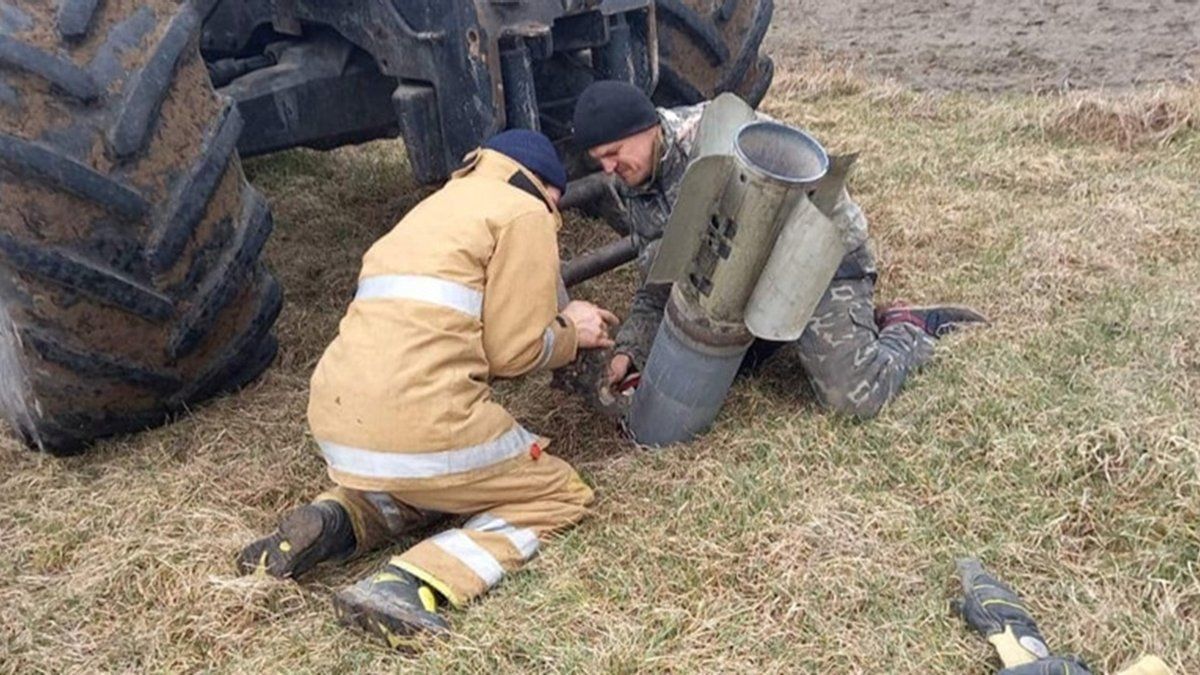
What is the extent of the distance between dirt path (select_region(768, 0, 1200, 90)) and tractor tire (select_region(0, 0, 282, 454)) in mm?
4684

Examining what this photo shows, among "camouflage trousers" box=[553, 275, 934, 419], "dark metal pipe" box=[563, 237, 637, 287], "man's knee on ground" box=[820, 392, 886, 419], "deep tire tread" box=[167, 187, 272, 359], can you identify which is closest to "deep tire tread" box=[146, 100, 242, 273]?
"deep tire tread" box=[167, 187, 272, 359]

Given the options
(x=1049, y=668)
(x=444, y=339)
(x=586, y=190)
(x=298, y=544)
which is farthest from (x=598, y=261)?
(x=1049, y=668)

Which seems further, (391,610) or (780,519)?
(780,519)

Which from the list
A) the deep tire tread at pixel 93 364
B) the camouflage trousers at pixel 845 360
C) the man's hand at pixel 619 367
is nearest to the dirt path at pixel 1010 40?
the camouflage trousers at pixel 845 360

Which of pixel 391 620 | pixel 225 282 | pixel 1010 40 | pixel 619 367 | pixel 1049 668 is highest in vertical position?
pixel 1049 668

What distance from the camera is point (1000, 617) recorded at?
198 centimetres

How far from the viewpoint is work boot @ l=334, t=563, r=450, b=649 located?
215cm

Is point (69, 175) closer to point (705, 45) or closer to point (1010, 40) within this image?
point (705, 45)

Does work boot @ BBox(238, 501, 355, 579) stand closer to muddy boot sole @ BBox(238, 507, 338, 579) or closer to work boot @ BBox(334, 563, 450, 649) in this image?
muddy boot sole @ BBox(238, 507, 338, 579)

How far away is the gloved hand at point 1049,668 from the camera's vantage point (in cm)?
184

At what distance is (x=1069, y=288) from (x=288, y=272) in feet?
8.38

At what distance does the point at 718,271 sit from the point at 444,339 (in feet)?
2.14

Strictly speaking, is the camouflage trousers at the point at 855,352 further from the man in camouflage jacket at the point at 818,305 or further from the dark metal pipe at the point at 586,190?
the dark metal pipe at the point at 586,190

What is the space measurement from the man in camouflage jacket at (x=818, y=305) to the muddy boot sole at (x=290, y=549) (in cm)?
86
